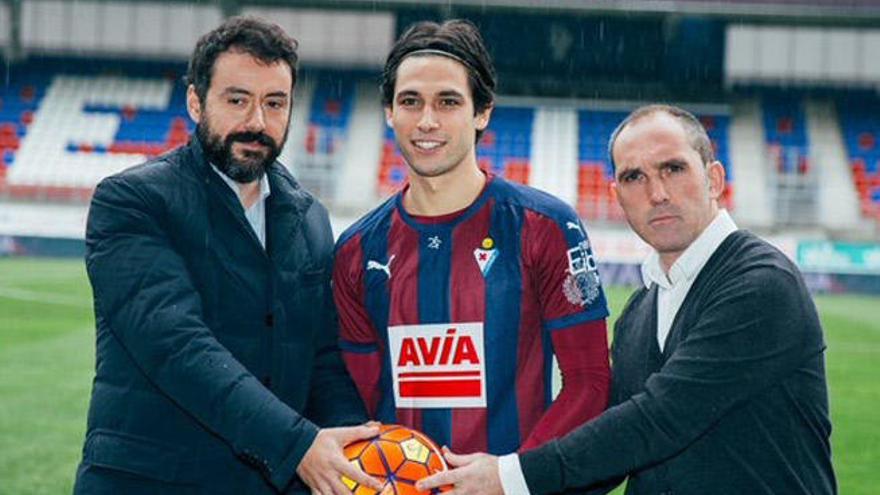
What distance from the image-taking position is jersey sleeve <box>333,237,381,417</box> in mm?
3111

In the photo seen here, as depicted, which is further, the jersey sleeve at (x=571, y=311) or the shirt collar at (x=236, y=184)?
the shirt collar at (x=236, y=184)

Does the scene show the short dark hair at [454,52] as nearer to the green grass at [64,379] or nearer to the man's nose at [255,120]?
the man's nose at [255,120]

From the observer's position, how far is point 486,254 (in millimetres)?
2977

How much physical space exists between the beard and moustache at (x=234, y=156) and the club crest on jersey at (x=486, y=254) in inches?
25.7

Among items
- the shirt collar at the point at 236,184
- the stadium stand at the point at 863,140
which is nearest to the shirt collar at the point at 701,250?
the shirt collar at the point at 236,184

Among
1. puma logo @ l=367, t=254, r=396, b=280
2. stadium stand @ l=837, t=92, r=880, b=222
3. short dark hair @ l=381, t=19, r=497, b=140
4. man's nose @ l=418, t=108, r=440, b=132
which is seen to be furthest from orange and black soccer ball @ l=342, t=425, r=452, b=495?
stadium stand @ l=837, t=92, r=880, b=222

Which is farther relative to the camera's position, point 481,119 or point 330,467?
point 481,119

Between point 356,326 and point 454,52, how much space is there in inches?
32.2

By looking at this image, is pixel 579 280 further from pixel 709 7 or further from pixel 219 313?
pixel 709 7

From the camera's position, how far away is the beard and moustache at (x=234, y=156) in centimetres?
304

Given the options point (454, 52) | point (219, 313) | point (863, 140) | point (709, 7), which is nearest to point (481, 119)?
point (454, 52)

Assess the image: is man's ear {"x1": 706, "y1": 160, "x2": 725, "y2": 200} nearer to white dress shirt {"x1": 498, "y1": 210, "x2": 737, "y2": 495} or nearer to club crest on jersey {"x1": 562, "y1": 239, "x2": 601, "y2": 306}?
white dress shirt {"x1": 498, "y1": 210, "x2": 737, "y2": 495}

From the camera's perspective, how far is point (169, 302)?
280 cm

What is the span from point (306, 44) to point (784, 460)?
24940mm
